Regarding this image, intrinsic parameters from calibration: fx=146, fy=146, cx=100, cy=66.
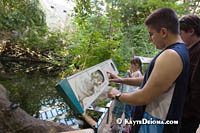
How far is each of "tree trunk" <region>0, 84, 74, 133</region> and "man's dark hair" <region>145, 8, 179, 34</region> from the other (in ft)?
7.49

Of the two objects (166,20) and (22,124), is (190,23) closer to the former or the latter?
(166,20)

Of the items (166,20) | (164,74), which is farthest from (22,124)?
(166,20)

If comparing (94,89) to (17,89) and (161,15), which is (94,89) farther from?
(17,89)

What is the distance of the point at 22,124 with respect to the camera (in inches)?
105

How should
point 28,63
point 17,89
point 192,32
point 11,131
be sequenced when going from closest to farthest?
point 192,32, point 11,131, point 17,89, point 28,63

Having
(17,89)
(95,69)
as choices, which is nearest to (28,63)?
(17,89)

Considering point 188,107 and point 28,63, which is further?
point 28,63

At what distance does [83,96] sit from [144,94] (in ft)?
1.26

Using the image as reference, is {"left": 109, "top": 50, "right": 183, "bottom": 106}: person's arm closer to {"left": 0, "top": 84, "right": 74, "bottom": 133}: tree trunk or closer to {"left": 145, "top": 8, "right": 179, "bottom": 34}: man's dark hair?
{"left": 145, "top": 8, "right": 179, "bottom": 34}: man's dark hair

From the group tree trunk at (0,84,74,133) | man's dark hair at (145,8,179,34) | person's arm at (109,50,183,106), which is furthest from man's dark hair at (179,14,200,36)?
tree trunk at (0,84,74,133)

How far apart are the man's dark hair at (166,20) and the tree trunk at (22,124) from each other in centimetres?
228

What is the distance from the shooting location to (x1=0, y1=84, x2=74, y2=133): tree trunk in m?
2.49

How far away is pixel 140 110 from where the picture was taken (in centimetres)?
100

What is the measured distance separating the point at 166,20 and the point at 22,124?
2.86 meters
